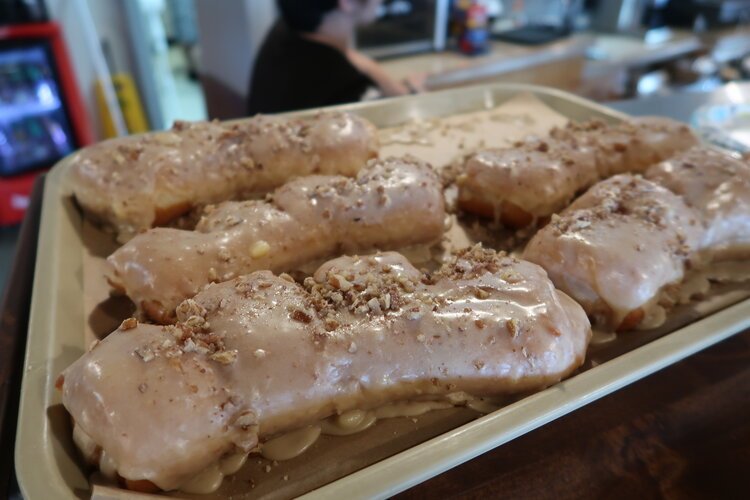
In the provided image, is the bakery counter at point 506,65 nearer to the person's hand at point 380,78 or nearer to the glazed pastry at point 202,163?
the person's hand at point 380,78

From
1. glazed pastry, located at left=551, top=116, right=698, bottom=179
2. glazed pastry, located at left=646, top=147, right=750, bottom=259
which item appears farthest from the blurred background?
glazed pastry, located at left=646, top=147, right=750, bottom=259

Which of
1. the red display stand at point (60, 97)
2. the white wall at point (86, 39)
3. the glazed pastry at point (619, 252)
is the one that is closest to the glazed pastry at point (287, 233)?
the glazed pastry at point (619, 252)

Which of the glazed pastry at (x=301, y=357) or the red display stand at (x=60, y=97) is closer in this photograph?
the glazed pastry at (x=301, y=357)

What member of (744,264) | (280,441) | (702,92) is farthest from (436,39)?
(280,441)

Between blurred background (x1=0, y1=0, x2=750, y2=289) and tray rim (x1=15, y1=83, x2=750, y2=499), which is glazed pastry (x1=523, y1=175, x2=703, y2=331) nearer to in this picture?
tray rim (x1=15, y1=83, x2=750, y2=499)

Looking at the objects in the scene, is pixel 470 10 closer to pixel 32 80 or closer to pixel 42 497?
pixel 32 80

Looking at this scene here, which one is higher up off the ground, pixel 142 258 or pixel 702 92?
pixel 142 258

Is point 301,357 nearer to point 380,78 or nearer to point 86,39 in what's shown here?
point 380,78
